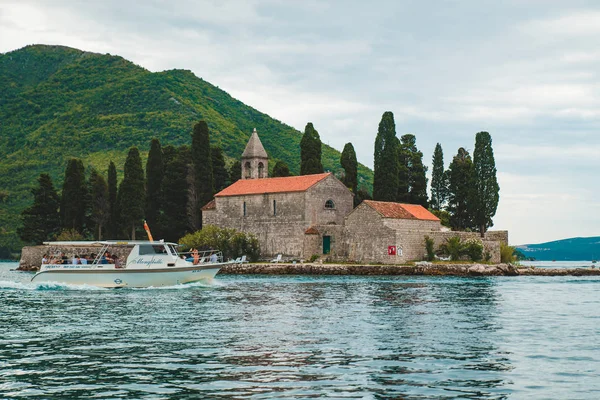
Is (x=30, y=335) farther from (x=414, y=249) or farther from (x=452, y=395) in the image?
(x=414, y=249)

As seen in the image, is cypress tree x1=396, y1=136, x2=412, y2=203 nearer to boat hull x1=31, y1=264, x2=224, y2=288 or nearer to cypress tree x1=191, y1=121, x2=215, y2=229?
cypress tree x1=191, y1=121, x2=215, y2=229

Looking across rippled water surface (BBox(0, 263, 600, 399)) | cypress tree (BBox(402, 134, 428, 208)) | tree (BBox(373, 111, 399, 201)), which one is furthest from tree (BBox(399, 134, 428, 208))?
rippled water surface (BBox(0, 263, 600, 399))

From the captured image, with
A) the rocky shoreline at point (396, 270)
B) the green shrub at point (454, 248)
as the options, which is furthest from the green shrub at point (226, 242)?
the green shrub at point (454, 248)

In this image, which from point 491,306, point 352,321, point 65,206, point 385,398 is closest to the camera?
point 385,398

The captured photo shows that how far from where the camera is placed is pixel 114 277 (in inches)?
1492

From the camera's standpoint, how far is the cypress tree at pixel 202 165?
237 ft

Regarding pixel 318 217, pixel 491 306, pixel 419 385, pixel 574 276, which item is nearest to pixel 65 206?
pixel 318 217

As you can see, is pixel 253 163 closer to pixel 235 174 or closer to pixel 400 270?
pixel 235 174

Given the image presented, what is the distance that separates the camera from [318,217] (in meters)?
66.8

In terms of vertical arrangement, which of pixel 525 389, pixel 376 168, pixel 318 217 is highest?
pixel 376 168

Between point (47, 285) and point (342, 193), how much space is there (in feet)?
116

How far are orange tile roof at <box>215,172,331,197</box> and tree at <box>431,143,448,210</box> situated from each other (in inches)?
663

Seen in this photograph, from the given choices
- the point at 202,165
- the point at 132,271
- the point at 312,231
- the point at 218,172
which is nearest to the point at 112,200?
the point at 202,165

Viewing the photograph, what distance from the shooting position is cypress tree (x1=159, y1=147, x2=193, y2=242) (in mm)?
75188
